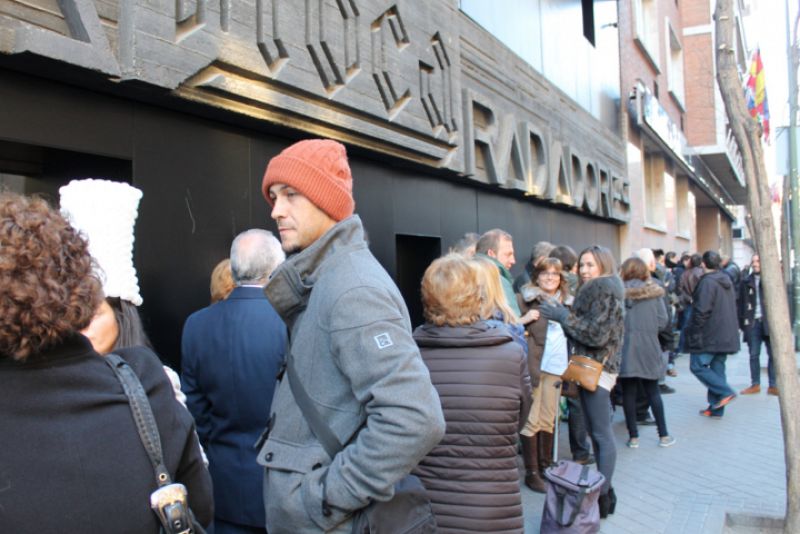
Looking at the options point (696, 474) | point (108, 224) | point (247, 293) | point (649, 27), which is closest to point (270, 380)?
point (247, 293)

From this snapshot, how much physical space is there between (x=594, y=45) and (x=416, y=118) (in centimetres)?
992

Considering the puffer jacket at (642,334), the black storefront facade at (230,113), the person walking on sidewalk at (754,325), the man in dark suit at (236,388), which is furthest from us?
the person walking on sidewalk at (754,325)

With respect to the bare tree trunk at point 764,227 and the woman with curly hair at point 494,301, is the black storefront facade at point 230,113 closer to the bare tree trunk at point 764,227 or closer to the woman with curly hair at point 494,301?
the woman with curly hair at point 494,301

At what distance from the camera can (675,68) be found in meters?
24.8

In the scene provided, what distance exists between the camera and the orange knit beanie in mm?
2055

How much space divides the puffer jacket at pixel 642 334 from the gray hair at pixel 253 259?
4255 millimetres

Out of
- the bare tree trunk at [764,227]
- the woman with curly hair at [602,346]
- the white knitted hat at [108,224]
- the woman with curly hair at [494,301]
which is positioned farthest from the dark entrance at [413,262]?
the white knitted hat at [108,224]

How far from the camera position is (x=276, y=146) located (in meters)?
5.09

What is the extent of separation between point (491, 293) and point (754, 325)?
24.4 feet

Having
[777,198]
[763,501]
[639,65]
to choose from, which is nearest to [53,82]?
[763,501]

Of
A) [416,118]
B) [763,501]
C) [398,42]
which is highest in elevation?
[398,42]

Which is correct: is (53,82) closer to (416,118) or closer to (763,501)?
(416,118)

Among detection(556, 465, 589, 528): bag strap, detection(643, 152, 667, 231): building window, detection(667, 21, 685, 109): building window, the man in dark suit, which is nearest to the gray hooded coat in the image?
the man in dark suit

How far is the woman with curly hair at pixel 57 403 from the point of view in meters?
1.25
